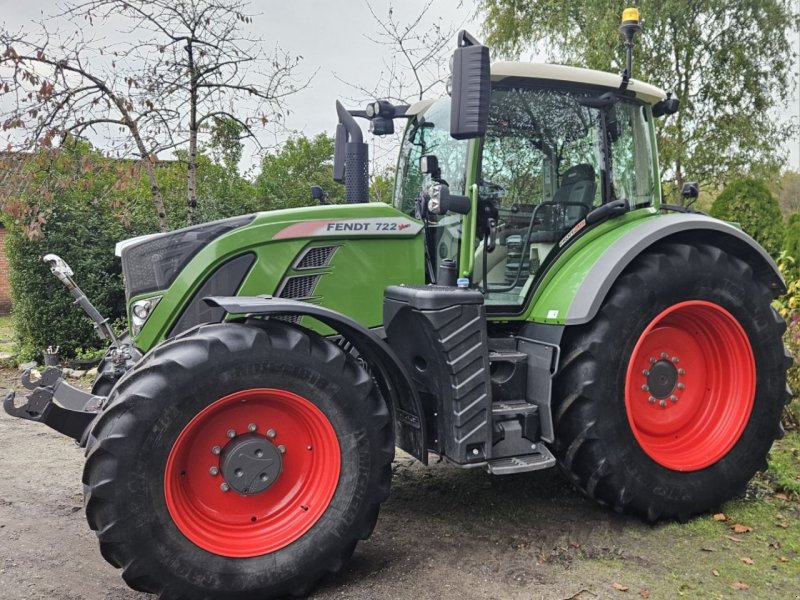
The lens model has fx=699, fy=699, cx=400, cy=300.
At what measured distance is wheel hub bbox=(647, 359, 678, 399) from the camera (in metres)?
3.91

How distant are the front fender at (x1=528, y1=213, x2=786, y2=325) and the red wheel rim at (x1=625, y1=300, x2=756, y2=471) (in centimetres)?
42

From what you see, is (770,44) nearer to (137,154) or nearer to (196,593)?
(137,154)

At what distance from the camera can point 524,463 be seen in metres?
3.53

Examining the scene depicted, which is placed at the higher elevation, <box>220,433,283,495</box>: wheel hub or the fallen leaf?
<box>220,433,283,495</box>: wheel hub


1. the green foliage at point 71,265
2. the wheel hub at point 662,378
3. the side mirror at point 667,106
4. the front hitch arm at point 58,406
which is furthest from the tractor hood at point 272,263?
the green foliage at point 71,265

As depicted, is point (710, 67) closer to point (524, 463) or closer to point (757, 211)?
point (757, 211)

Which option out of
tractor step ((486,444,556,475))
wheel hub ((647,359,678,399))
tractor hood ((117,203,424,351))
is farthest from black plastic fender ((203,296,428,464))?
wheel hub ((647,359,678,399))

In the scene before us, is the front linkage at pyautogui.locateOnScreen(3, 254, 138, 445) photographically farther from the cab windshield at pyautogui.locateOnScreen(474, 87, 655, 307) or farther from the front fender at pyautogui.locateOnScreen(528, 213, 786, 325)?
the front fender at pyautogui.locateOnScreen(528, 213, 786, 325)

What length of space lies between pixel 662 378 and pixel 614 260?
2.65 feet

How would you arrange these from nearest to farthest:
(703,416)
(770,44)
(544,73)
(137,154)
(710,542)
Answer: (710,542) → (544,73) → (703,416) → (137,154) → (770,44)

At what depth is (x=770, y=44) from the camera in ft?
46.9

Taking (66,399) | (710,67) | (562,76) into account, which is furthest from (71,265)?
(710,67)

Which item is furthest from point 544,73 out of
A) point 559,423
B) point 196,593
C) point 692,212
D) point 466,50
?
point 196,593

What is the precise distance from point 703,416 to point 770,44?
13118 mm
